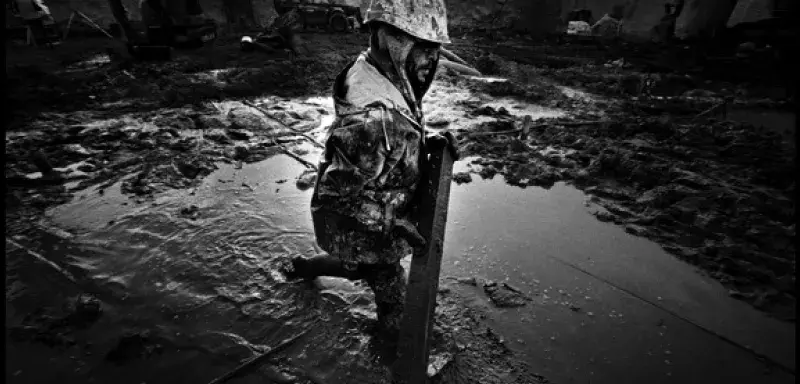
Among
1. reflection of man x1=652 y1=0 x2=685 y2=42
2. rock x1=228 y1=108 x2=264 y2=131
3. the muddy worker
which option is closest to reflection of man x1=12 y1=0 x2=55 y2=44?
rock x1=228 y1=108 x2=264 y2=131

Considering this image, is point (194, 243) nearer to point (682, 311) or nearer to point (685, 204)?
point (682, 311)

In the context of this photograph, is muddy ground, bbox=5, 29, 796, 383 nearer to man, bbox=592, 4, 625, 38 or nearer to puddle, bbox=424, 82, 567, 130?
puddle, bbox=424, 82, 567, 130

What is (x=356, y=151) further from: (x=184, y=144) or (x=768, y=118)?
(x=768, y=118)

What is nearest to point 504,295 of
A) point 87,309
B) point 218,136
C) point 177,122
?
point 87,309

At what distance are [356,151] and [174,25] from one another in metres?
12.4

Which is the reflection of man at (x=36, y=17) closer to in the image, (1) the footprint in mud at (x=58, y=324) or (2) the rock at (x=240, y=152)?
(2) the rock at (x=240, y=152)

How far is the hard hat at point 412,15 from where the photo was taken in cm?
169

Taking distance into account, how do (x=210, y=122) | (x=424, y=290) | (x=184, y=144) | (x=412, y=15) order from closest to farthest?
(x=424, y=290), (x=412, y=15), (x=184, y=144), (x=210, y=122)

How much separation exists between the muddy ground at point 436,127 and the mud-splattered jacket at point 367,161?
93 centimetres

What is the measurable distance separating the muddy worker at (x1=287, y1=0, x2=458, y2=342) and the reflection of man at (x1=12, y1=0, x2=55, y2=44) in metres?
15.9

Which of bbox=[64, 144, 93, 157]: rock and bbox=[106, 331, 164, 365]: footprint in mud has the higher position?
bbox=[64, 144, 93, 157]: rock

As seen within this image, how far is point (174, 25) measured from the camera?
35.9ft

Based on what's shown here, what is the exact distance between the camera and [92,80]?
25.8ft

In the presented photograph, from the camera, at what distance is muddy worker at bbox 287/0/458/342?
1655 millimetres
